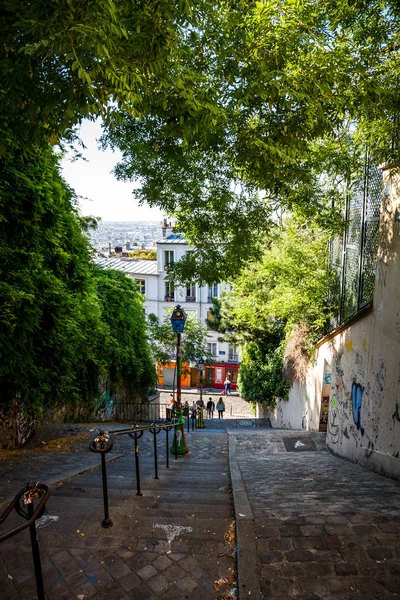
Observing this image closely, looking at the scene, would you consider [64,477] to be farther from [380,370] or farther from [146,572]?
[380,370]

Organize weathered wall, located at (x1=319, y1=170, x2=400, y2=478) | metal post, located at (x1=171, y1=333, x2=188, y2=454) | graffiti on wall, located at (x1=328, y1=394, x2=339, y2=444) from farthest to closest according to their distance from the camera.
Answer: graffiti on wall, located at (x1=328, y1=394, x2=339, y2=444), metal post, located at (x1=171, y1=333, x2=188, y2=454), weathered wall, located at (x1=319, y1=170, x2=400, y2=478)

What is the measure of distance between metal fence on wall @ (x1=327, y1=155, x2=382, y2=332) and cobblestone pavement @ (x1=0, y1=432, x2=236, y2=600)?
4.91 m

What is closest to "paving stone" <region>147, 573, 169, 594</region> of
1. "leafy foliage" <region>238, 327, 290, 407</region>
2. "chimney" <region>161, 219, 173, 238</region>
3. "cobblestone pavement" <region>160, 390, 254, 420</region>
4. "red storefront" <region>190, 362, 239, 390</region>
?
"leafy foliage" <region>238, 327, 290, 407</region>

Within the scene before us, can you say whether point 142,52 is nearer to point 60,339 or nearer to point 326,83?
point 326,83

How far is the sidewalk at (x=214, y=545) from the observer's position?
2.79 m

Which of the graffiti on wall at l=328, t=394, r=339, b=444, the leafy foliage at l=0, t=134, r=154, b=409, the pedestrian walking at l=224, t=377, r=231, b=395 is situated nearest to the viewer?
the leafy foliage at l=0, t=134, r=154, b=409

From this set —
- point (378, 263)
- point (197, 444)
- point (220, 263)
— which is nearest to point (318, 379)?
point (197, 444)

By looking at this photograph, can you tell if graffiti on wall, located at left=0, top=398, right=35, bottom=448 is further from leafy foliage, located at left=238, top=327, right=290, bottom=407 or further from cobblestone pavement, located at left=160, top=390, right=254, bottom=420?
cobblestone pavement, located at left=160, top=390, right=254, bottom=420

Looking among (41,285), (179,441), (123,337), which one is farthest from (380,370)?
(123,337)

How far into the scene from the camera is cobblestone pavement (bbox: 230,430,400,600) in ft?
9.22

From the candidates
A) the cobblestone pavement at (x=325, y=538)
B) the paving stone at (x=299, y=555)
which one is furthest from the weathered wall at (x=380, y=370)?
the paving stone at (x=299, y=555)

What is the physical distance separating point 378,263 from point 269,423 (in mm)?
15177

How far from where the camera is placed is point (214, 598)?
2.71 m

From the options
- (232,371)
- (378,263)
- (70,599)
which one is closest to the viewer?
→ (70,599)
